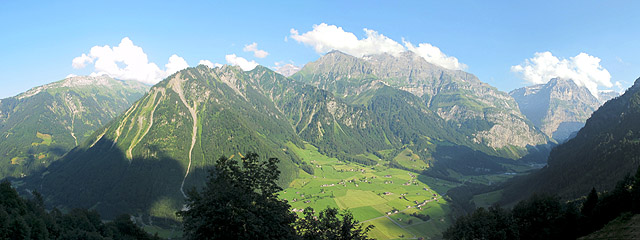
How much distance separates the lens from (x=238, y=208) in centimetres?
1980

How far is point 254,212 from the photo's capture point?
2095 centimetres

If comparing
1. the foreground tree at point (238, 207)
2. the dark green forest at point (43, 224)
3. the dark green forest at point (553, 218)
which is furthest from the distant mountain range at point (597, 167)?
the dark green forest at point (43, 224)

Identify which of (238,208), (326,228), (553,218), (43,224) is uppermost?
(238,208)

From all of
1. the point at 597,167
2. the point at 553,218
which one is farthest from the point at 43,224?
the point at 597,167

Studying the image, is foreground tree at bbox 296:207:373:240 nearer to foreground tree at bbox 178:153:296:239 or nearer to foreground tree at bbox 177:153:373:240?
foreground tree at bbox 177:153:373:240

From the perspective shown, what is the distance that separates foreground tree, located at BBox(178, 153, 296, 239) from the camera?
19.5m

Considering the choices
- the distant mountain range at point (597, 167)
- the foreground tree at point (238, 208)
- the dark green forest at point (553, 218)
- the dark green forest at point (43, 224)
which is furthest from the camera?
the distant mountain range at point (597, 167)

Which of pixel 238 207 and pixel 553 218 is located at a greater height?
pixel 238 207

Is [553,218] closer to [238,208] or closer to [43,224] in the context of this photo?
[238,208]

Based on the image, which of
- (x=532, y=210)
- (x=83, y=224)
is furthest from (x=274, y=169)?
(x=83, y=224)

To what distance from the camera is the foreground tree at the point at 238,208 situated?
19469 millimetres

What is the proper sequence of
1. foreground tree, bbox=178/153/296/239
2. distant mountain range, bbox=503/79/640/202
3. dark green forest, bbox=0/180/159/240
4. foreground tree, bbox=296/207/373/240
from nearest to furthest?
foreground tree, bbox=178/153/296/239 → foreground tree, bbox=296/207/373/240 → dark green forest, bbox=0/180/159/240 → distant mountain range, bbox=503/79/640/202

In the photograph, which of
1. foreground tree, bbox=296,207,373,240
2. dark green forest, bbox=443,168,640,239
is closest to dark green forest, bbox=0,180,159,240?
foreground tree, bbox=296,207,373,240

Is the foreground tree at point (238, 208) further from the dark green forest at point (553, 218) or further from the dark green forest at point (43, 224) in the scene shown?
the dark green forest at point (553, 218)
